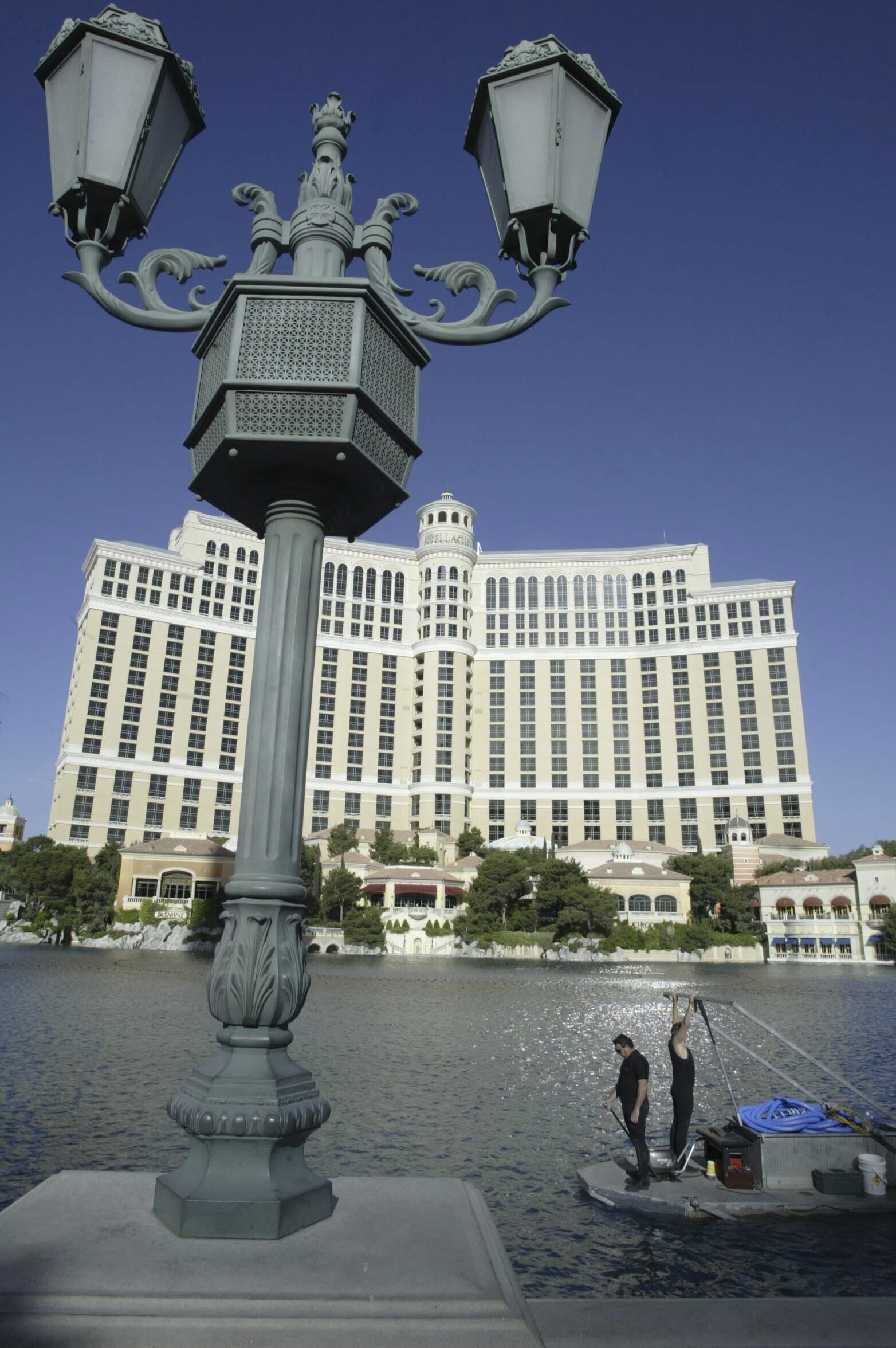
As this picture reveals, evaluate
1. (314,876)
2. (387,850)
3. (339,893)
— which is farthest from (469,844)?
(314,876)

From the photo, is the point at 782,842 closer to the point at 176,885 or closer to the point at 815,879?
the point at 815,879

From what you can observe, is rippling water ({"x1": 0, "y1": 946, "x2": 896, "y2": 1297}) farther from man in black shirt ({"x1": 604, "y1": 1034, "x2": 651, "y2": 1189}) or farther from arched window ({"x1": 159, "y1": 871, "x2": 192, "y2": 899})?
arched window ({"x1": 159, "y1": 871, "x2": 192, "y2": 899})

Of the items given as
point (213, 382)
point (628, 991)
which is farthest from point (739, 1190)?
point (628, 991)

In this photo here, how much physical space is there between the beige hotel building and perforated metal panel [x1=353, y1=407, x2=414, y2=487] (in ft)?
302

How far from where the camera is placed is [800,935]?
238 feet

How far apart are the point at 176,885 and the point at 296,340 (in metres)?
76.4

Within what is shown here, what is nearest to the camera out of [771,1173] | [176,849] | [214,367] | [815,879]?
[214,367]

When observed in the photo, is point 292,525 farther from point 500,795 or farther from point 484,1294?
point 500,795

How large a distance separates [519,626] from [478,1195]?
351 ft

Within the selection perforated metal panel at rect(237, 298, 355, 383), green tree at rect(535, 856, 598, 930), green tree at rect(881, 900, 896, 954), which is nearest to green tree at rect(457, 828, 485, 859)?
green tree at rect(535, 856, 598, 930)

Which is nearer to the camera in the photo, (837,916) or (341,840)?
(837,916)

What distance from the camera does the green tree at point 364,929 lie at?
69.0m

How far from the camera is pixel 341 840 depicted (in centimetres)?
8856

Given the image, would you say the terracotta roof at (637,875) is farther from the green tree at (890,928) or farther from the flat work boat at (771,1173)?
the flat work boat at (771,1173)
